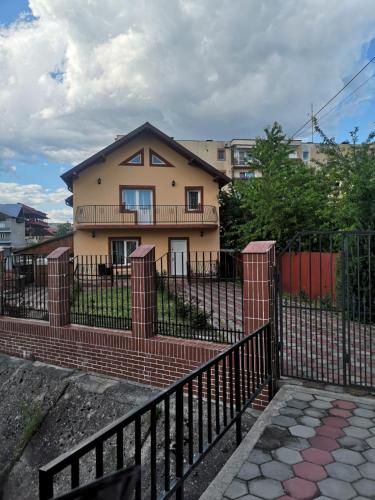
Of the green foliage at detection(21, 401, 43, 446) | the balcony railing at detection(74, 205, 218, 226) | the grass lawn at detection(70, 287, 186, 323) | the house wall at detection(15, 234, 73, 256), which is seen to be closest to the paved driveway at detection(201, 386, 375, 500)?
the grass lawn at detection(70, 287, 186, 323)

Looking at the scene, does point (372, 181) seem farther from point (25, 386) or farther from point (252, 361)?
point (25, 386)

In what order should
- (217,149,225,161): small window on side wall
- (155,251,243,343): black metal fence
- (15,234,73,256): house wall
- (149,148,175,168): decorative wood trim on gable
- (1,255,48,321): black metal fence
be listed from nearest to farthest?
(155,251,243,343): black metal fence, (1,255,48,321): black metal fence, (149,148,175,168): decorative wood trim on gable, (15,234,73,256): house wall, (217,149,225,161): small window on side wall

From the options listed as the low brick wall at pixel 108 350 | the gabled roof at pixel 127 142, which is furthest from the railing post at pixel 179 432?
the gabled roof at pixel 127 142

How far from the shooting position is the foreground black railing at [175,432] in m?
1.65

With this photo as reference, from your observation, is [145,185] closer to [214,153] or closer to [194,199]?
[194,199]

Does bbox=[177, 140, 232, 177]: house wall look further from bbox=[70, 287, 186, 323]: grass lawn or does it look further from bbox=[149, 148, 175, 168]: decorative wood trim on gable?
bbox=[70, 287, 186, 323]: grass lawn

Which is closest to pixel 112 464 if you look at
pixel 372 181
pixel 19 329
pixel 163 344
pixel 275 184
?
pixel 163 344

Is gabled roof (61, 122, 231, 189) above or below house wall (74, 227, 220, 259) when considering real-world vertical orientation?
above

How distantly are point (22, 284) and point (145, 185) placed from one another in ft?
36.2

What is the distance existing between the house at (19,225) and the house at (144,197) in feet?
58.9

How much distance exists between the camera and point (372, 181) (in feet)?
25.7

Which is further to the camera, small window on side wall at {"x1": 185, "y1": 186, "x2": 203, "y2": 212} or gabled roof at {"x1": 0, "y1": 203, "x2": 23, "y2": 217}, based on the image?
gabled roof at {"x1": 0, "y1": 203, "x2": 23, "y2": 217}

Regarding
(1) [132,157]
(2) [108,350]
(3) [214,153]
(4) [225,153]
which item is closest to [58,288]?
(2) [108,350]

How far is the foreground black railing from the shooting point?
1647 millimetres
